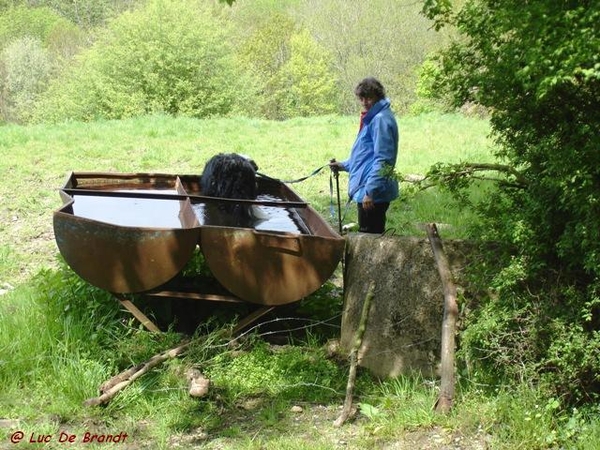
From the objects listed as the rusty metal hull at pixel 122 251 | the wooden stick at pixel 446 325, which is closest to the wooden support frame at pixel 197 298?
the rusty metal hull at pixel 122 251

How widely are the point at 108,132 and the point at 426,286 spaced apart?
11.8 m

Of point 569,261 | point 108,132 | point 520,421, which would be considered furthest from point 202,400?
point 108,132

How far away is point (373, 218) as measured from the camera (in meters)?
6.01

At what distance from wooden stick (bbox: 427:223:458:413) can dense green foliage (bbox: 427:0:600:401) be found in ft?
0.40

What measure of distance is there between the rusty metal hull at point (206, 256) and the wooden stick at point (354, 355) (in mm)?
358

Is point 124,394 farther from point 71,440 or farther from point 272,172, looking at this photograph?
point 272,172

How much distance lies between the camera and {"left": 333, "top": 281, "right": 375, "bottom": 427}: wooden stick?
4181 mm

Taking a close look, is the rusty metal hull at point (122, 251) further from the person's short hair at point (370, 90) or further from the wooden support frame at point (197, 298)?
the person's short hair at point (370, 90)

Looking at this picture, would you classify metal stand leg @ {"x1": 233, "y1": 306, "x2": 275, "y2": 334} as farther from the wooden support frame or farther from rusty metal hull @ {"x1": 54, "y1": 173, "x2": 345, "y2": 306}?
rusty metal hull @ {"x1": 54, "y1": 173, "x2": 345, "y2": 306}

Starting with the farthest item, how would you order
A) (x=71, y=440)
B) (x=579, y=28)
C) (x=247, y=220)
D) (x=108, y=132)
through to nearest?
1. (x=108, y=132)
2. (x=247, y=220)
3. (x=71, y=440)
4. (x=579, y=28)

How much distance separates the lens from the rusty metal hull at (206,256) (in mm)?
4656

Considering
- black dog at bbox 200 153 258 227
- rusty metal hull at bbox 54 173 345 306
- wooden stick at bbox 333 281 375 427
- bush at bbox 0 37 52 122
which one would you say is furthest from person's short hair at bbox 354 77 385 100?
bush at bbox 0 37 52 122

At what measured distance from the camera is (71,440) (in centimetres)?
398

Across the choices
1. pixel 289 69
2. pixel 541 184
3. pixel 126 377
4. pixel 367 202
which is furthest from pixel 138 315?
pixel 289 69
